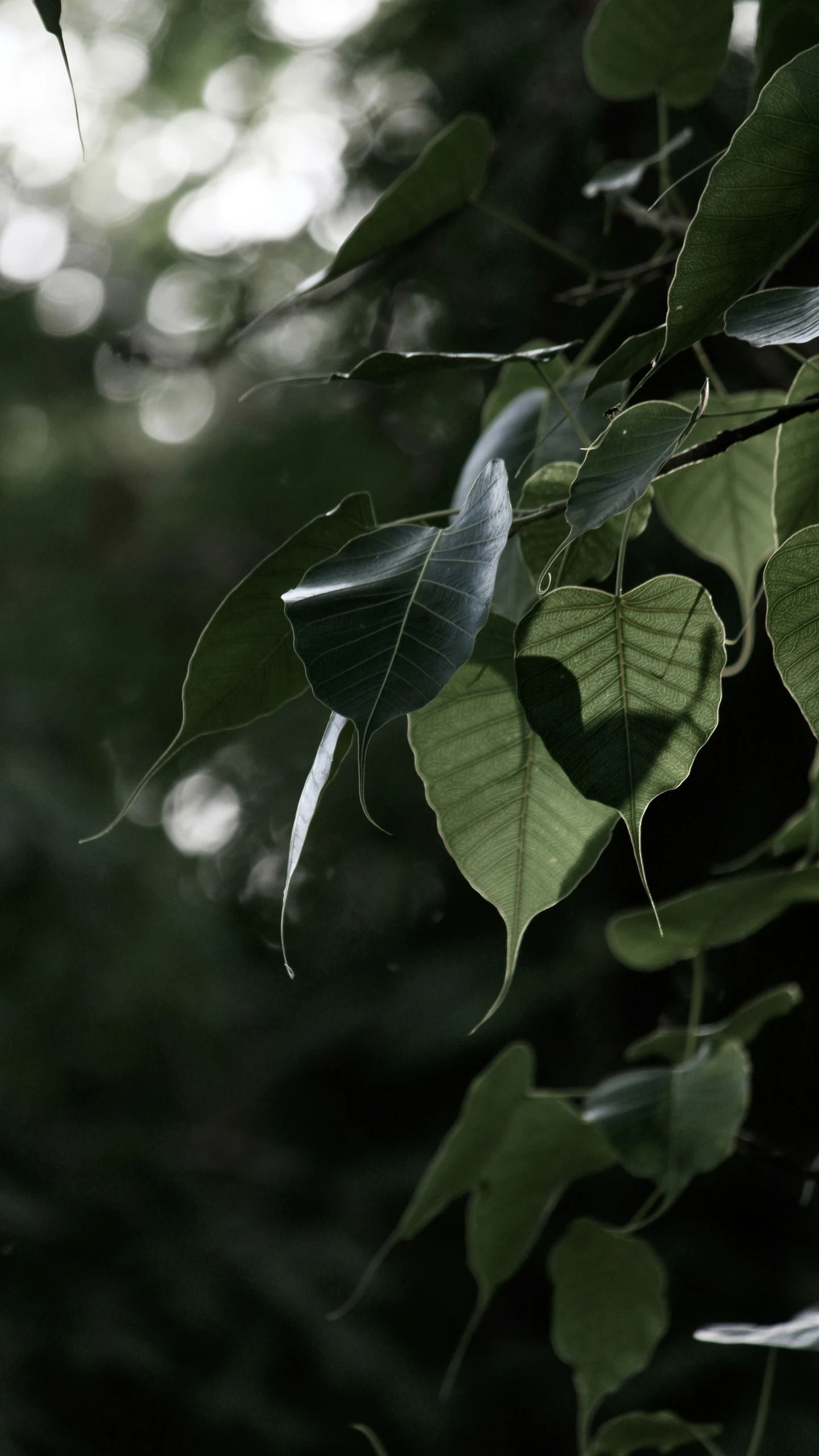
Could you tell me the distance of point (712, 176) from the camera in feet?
0.67

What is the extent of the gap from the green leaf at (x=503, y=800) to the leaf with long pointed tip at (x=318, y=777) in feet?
0.08

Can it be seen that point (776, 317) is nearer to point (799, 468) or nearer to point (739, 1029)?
point (799, 468)

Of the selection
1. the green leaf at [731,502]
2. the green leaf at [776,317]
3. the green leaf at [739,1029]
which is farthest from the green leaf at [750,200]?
the green leaf at [739,1029]

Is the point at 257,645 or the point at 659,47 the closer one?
the point at 257,645

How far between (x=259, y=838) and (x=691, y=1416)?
862 mm

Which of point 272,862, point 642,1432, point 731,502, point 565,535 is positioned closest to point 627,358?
point 565,535

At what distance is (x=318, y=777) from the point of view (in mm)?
220

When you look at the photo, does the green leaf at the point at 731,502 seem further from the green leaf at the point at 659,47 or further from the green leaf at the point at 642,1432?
the green leaf at the point at 642,1432

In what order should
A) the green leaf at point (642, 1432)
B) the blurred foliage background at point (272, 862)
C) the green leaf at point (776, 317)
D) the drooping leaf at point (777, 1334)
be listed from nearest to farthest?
the green leaf at point (776, 317), the drooping leaf at point (777, 1334), the green leaf at point (642, 1432), the blurred foliage background at point (272, 862)

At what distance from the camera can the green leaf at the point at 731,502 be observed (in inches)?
16.3

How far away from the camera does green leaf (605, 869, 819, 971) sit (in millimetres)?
426

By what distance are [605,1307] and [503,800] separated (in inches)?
11.5

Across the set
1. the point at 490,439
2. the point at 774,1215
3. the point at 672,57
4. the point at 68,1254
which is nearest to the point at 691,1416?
the point at 774,1215

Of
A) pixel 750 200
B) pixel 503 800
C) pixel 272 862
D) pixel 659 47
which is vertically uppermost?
pixel 659 47
